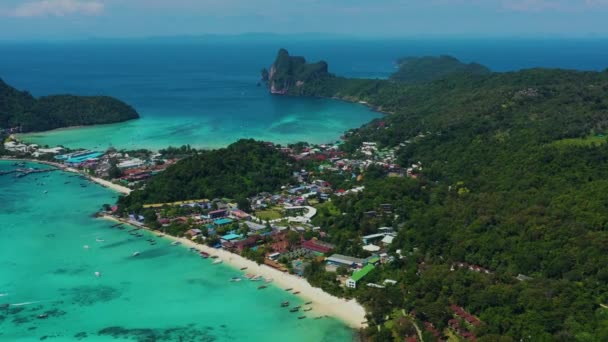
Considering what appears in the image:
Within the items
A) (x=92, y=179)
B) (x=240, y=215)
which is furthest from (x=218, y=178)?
(x=92, y=179)

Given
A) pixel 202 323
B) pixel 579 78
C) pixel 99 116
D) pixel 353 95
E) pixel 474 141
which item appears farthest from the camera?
pixel 353 95

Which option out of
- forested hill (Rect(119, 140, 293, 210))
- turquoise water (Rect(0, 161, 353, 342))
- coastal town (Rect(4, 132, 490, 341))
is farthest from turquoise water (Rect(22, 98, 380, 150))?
turquoise water (Rect(0, 161, 353, 342))

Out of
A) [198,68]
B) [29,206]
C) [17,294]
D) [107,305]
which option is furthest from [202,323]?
[198,68]

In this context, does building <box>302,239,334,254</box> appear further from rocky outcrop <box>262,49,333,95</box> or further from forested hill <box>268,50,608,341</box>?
rocky outcrop <box>262,49,333,95</box>

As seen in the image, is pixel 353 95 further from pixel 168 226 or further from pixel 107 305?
pixel 107 305

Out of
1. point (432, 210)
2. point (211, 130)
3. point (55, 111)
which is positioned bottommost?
point (211, 130)

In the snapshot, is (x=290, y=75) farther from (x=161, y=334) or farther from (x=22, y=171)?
(x=161, y=334)
